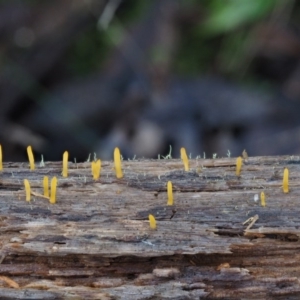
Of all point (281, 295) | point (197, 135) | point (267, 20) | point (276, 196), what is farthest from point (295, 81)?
point (281, 295)

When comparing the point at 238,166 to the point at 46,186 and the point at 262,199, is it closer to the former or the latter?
the point at 262,199

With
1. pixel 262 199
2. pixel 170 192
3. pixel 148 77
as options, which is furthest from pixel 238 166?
pixel 148 77

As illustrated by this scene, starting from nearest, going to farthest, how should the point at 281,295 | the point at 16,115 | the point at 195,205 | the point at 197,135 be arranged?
1. the point at 281,295
2. the point at 195,205
3. the point at 197,135
4. the point at 16,115

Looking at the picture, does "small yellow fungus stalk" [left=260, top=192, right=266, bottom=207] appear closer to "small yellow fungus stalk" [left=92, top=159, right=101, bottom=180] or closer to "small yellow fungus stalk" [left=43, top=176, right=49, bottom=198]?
"small yellow fungus stalk" [left=92, top=159, right=101, bottom=180]

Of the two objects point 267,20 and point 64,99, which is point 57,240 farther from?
point 267,20

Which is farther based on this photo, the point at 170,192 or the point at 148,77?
the point at 148,77

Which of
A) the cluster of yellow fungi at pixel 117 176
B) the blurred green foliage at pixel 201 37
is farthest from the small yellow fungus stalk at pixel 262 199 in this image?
the blurred green foliage at pixel 201 37
